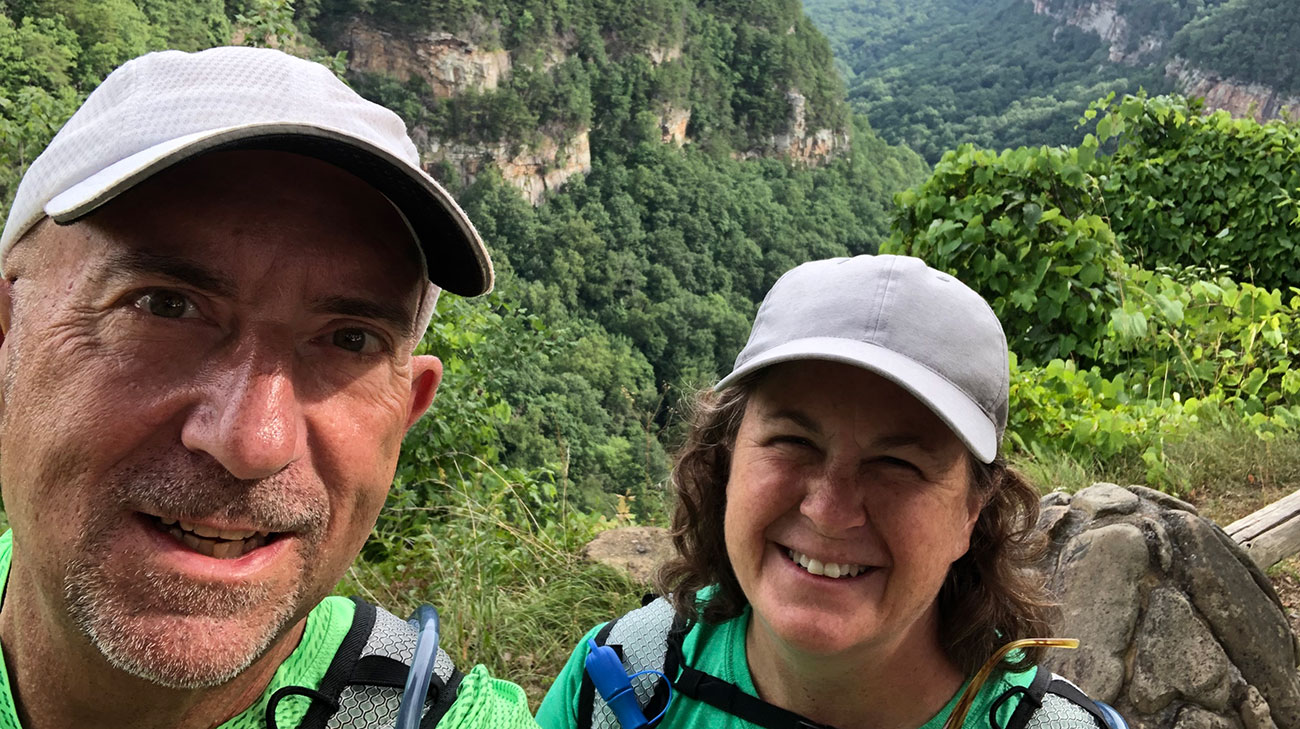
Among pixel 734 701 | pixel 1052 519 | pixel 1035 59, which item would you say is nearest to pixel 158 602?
pixel 734 701

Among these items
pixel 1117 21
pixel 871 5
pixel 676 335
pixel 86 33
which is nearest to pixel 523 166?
pixel 676 335

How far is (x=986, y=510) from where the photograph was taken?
64.1 inches

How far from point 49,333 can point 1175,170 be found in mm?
8458

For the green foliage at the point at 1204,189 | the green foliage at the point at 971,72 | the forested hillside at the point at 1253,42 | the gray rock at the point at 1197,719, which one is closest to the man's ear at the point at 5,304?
the gray rock at the point at 1197,719

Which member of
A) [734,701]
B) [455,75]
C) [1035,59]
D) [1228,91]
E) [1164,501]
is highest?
[734,701]

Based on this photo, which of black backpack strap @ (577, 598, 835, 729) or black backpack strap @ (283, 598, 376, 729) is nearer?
black backpack strap @ (283, 598, 376, 729)

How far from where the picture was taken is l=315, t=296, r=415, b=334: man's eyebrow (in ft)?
3.03

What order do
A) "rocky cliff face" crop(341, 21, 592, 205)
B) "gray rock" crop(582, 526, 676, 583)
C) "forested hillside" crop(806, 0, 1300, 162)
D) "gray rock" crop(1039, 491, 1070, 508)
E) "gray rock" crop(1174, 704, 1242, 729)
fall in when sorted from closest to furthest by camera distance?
"gray rock" crop(1174, 704, 1242, 729) < "gray rock" crop(1039, 491, 1070, 508) < "gray rock" crop(582, 526, 676, 583) < "forested hillside" crop(806, 0, 1300, 162) < "rocky cliff face" crop(341, 21, 592, 205)

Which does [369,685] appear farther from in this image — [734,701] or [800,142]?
[800,142]

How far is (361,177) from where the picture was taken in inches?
37.0

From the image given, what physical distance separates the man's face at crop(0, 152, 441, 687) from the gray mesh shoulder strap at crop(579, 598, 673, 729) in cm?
74

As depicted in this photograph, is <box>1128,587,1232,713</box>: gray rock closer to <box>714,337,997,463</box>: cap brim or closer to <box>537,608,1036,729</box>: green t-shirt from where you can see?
<box>537,608,1036,729</box>: green t-shirt

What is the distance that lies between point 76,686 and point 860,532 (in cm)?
101

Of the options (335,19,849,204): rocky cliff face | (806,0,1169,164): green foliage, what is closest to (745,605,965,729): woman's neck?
(335,19,849,204): rocky cliff face
